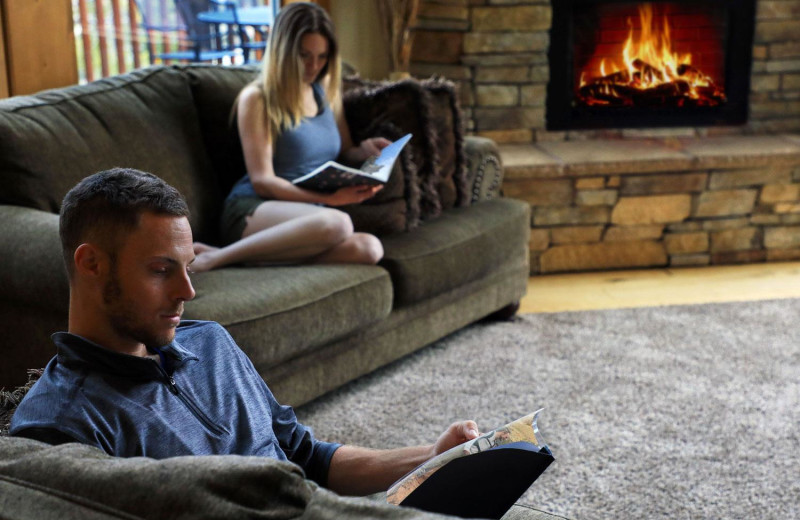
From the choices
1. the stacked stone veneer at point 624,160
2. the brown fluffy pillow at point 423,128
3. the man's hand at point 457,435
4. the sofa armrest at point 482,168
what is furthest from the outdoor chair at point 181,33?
the man's hand at point 457,435

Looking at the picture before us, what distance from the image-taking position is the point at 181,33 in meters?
3.84

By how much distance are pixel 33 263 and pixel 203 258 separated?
0.57 metres

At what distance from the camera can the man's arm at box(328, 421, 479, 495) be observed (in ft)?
4.50

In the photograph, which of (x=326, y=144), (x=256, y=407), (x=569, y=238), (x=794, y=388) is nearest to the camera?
(x=256, y=407)

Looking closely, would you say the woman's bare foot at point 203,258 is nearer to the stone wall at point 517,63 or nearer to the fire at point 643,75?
the stone wall at point 517,63

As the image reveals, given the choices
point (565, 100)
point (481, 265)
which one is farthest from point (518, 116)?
point (481, 265)

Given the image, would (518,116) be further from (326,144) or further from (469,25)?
(326,144)

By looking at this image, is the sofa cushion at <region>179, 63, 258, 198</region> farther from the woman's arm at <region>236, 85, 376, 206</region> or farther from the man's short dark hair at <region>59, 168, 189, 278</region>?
the man's short dark hair at <region>59, 168, 189, 278</region>

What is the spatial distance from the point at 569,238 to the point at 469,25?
1083mm

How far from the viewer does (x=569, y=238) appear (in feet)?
13.8

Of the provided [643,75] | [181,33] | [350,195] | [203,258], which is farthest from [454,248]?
[643,75]

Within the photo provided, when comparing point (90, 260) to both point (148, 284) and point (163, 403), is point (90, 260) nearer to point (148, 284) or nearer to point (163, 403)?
point (148, 284)

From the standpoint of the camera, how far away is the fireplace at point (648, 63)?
4.42 m

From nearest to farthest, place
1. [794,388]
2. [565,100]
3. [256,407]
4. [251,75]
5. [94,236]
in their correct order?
[94,236], [256,407], [794,388], [251,75], [565,100]
